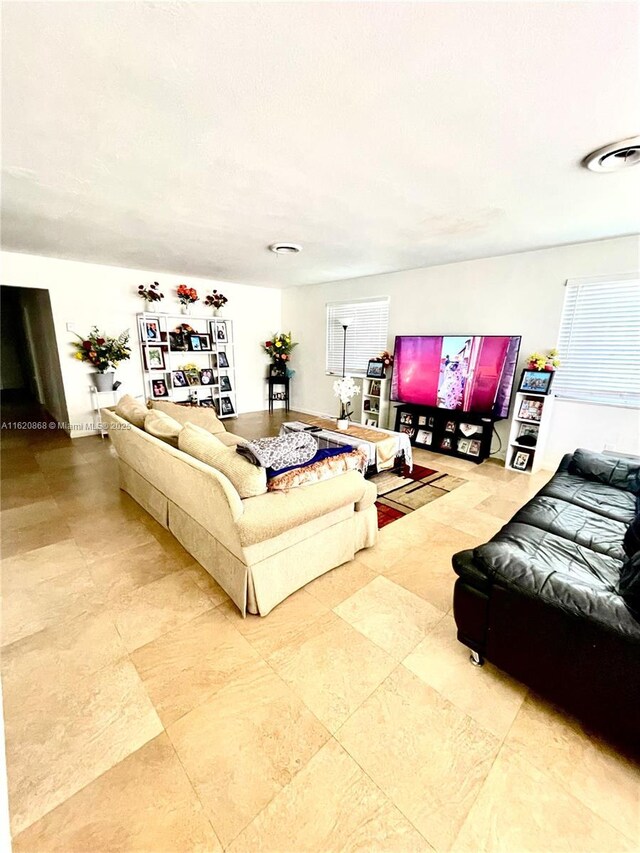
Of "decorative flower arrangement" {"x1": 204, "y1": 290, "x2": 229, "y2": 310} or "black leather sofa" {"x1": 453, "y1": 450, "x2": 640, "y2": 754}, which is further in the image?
"decorative flower arrangement" {"x1": 204, "y1": 290, "x2": 229, "y2": 310}

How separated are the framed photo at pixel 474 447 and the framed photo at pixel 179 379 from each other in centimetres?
459

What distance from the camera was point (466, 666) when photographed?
5.05 feet

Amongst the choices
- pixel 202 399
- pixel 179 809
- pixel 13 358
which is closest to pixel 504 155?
pixel 179 809

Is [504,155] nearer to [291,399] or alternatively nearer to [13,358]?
[291,399]

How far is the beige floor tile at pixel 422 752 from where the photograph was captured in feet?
3.46

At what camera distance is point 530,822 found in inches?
40.4

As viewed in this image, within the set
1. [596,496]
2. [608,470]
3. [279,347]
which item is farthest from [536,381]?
[279,347]

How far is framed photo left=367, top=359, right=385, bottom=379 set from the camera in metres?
5.08

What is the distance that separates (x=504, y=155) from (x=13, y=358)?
34.8 feet

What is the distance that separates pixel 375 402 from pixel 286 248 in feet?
8.44

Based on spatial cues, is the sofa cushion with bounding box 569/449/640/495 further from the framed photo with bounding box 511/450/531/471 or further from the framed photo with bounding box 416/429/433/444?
the framed photo with bounding box 416/429/433/444

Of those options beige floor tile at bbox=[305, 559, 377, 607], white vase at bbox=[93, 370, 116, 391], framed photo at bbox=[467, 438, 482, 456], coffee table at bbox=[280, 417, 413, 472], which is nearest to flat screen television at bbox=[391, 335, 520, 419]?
framed photo at bbox=[467, 438, 482, 456]

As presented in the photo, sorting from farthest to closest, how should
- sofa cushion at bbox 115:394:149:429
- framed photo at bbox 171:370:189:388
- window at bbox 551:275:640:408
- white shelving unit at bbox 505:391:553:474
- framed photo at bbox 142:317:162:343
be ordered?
framed photo at bbox 171:370:189:388
framed photo at bbox 142:317:162:343
white shelving unit at bbox 505:391:553:474
window at bbox 551:275:640:408
sofa cushion at bbox 115:394:149:429

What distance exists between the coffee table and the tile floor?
1302 mm
